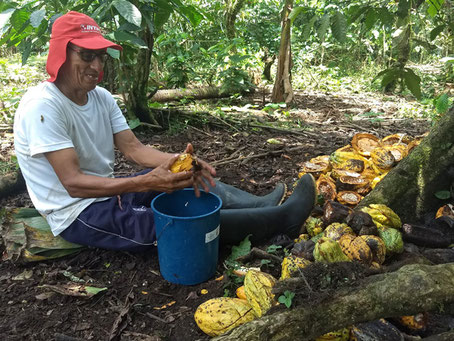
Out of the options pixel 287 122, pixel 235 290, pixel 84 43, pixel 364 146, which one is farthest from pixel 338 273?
pixel 287 122

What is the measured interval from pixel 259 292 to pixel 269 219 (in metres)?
0.98

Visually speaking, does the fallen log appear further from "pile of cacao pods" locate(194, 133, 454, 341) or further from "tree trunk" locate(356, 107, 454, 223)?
"tree trunk" locate(356, 107, 454, 223)

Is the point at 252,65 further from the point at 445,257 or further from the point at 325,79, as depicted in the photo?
the point at 445,257

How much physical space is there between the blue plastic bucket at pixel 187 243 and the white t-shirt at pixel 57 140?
550 mm

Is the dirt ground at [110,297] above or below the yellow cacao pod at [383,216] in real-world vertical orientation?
below

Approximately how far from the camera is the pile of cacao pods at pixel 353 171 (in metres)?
3.10

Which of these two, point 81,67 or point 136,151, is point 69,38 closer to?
point 81,67

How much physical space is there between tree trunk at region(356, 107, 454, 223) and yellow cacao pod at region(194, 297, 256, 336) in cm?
131

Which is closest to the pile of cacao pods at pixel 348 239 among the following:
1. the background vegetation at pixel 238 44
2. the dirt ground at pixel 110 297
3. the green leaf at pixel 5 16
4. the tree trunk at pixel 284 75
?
the dirt ground at pixel 110 297

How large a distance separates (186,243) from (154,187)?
1.25 ft

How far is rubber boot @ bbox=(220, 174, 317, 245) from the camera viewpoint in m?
2.69

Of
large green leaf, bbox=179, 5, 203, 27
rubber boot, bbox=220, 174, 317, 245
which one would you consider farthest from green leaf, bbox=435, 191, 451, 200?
large green leaf, bbox=179, 5, 203, 27

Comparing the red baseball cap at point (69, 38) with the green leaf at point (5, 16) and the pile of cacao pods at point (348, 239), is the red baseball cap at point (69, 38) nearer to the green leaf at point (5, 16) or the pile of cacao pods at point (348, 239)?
the green leaf at point (5, 16)

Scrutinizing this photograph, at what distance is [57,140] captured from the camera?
2.21 m
